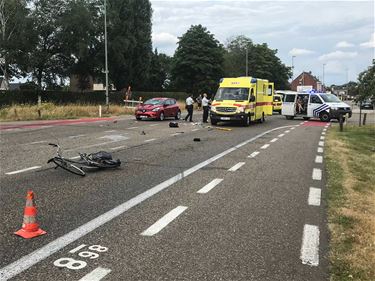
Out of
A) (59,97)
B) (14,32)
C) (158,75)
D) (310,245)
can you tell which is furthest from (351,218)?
(158,75)

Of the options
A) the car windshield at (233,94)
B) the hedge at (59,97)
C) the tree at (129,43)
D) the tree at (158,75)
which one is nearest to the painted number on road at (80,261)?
the car windshield at (233,94)

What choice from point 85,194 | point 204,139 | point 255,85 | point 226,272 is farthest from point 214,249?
point 255,85

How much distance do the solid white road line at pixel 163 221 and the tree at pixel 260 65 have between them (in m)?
90.9

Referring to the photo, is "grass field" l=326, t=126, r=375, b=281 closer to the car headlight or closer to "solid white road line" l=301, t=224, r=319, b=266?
"solid white road line" l=301, t=224, r=319, b=266

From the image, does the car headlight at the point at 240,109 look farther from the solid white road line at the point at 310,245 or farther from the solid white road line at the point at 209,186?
the solid white road line at the point at 310,245

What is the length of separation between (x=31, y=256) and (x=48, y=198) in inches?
102

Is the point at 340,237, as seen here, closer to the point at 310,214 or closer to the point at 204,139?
the point at 310,214

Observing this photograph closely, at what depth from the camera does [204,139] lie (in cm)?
1738

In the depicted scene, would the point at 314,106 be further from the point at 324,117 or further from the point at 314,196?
the point at 314,196

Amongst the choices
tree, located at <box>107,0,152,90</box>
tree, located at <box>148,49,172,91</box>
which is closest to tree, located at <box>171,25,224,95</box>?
tree, located at <box>107,0,152,90</box>

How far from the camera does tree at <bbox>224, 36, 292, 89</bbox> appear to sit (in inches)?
3984

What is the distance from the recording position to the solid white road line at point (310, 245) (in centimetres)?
478

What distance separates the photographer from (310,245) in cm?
523

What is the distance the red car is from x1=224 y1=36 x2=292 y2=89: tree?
67.1 metres
